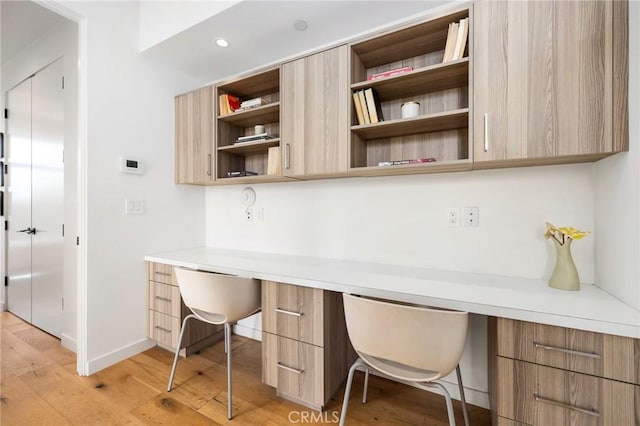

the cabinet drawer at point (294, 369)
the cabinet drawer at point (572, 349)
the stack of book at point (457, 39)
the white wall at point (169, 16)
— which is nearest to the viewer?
the cabinet drawer at point (572, 349)

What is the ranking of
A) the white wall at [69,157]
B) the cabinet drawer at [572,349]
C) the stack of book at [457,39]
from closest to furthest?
the cabinet drawer at [572,349] < the stack of book at [457,39] < the white wall at [69,157]

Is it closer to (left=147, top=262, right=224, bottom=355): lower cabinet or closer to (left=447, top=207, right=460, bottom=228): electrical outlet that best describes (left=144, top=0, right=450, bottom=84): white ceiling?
(left=447, top=207, right=460, bottom=228): electrical outlet

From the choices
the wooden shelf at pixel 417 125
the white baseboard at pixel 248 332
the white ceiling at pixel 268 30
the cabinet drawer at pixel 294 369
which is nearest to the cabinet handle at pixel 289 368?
the cabinet drawer at pixel 294 369

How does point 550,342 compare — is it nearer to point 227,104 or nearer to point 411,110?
point 411,110

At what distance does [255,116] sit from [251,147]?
0.25m

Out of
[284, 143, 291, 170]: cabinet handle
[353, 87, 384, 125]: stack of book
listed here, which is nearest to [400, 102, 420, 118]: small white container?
[353, 87, 384, 125]: stack of book

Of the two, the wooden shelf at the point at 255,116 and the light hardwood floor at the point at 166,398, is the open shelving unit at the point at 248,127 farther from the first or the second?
the light hardwood floor at the point at 166,398

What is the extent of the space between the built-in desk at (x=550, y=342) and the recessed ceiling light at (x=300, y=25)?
169 cm

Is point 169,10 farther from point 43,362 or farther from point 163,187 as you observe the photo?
point 43,362

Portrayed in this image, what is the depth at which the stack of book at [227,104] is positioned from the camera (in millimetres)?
2205

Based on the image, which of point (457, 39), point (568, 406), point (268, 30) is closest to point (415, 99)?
point (457, 39)

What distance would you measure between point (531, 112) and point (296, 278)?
4.51 feet

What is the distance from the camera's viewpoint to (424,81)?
1.58 metres

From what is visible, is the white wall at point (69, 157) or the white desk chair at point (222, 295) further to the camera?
the white wall at point (69, 157)
